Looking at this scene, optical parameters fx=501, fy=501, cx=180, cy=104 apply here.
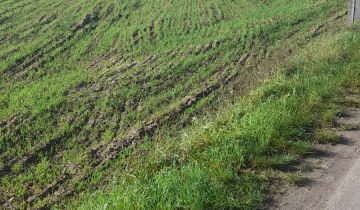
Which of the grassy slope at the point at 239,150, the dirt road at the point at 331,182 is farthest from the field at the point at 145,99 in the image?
the dirt road at the point at 331,182

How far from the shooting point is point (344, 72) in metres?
8.62

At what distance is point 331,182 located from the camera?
5.35 m

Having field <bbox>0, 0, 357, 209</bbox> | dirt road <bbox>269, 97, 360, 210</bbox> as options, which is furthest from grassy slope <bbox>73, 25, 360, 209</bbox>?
dirt road <bbox>269, 97, 360, 210</bbox>

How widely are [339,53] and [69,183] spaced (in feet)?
19.8

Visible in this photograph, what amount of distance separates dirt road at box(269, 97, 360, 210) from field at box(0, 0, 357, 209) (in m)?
0.27

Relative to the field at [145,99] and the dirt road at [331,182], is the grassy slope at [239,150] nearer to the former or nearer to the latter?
the field at [145,99]

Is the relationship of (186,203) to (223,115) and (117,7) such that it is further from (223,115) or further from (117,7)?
(117,7)

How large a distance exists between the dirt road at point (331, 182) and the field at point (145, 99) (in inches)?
10.5

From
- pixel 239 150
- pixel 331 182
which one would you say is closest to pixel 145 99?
pixel 239 150

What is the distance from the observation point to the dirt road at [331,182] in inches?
195

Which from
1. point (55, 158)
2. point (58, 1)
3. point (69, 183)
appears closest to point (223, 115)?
point (69, 183)

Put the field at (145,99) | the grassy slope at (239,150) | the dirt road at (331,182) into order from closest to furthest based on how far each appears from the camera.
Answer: the dirt road at (331,182)
the grassy slope at (239,150)
the field at (145,99)

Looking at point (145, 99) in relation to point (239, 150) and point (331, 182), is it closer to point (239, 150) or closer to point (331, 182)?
point (239, 150)

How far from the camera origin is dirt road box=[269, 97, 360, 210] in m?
4.95
